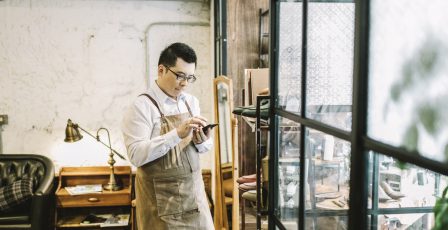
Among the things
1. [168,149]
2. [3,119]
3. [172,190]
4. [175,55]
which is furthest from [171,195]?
[3,119]

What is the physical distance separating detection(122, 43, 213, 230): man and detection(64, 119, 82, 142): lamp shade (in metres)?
2.08

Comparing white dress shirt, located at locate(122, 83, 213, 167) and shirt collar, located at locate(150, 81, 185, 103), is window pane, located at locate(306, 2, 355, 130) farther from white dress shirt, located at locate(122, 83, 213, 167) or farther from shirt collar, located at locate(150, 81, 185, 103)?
shirt collar, located at locate(150, 81, 185, 103)

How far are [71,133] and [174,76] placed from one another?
235cm

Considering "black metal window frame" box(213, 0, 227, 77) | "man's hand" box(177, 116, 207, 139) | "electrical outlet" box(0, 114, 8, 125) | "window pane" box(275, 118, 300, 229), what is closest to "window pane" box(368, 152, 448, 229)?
"window pane" box(275, 118, 300, 229)

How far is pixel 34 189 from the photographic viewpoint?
4512 mm

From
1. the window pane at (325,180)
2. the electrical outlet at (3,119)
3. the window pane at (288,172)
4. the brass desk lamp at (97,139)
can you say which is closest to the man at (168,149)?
the window pane at (288,172)

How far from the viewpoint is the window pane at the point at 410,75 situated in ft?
2.54

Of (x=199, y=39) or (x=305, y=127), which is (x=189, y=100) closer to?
(x=305, y=127)

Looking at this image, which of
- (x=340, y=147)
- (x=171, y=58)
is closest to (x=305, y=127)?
(x=340, y=147)

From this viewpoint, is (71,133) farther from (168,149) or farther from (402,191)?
(402,191)

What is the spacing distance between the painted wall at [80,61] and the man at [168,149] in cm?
246

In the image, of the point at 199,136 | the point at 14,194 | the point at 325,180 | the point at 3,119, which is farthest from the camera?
the point at 3,119

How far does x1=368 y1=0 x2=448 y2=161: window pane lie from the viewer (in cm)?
77

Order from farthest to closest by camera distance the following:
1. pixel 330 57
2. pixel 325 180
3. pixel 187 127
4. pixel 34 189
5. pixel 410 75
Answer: pixel 34 189
pixel 187 127
pixel 325 180
pixel 330 57
pixel 410 75
